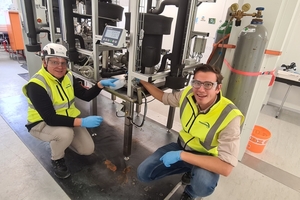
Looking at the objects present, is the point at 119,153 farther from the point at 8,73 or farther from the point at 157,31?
the point at 8,73

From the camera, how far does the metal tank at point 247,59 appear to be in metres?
1.35

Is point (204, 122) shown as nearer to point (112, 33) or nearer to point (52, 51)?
point (112, 33)

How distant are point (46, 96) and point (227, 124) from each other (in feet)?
3.85

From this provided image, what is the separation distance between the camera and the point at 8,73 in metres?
3.56

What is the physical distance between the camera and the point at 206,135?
1067 mm

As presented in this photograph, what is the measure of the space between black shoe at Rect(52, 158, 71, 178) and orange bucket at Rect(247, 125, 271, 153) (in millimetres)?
1829

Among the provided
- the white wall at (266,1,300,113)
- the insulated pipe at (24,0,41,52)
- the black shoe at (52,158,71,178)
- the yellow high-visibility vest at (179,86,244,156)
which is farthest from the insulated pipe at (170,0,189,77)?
the white wall at (266,1,300,113)

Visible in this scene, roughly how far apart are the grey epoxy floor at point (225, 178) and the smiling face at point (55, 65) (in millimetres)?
809

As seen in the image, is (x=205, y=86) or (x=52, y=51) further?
(x=52, y=51)

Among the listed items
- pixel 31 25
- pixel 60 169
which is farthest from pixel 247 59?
pixel 31 25

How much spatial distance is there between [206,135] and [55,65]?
1.14m

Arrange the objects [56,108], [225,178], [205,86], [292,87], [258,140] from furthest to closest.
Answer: [292,87], [258,140], [225,178], [56,108], [205,86]

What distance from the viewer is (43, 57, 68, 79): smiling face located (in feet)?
4.19

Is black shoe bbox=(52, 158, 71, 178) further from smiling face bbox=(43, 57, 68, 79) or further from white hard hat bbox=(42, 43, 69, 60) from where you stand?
white hard hat bbox=(42, 43, 69, 60)
